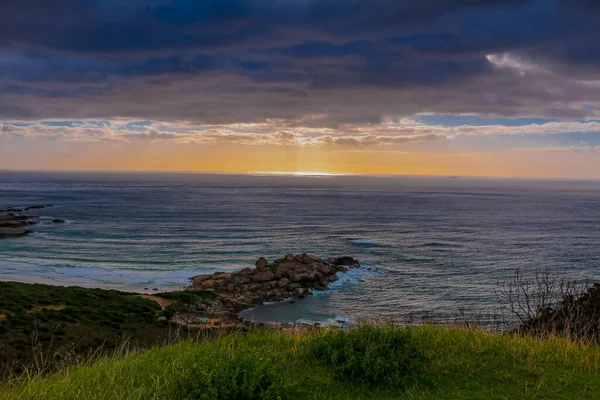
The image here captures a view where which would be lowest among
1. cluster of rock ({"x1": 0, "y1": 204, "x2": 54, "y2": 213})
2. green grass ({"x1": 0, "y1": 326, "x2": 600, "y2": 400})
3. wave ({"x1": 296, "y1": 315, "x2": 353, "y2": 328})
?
wave ({"x1": 296, "y1": 315, "x2": 353, "y2": 328})

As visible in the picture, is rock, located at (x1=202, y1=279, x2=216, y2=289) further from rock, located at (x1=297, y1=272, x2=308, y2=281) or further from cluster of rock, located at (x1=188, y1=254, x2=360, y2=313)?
rock, located at (x1=297, y1=272, x2=308, y2=281)

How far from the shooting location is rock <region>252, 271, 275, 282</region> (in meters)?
47.3

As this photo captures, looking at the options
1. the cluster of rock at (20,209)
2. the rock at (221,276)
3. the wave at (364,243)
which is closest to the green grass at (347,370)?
the rock at (221,276)

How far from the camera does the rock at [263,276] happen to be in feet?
155

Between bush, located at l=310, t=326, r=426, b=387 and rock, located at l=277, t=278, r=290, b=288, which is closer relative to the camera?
bush, located at l=310, t=326, r=426, b=387

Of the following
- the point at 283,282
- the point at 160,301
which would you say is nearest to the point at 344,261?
the point at 283,282

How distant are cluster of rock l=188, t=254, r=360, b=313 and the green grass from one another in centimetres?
3172

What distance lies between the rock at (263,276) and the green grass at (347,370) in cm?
3697

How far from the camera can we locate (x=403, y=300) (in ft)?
142

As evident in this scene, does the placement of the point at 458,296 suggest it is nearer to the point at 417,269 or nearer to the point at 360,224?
the point at 417,269

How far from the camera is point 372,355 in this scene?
8.68 metres

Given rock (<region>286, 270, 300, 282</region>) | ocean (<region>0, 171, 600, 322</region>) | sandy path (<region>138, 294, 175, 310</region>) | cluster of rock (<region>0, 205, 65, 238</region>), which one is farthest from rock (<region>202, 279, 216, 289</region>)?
cluster of rock (<region>0, 205, 65, 238</region>)

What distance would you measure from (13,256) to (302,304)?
42745 millimetres

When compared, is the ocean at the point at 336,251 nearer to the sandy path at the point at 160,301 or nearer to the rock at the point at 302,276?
the rock at the point at 302,276
